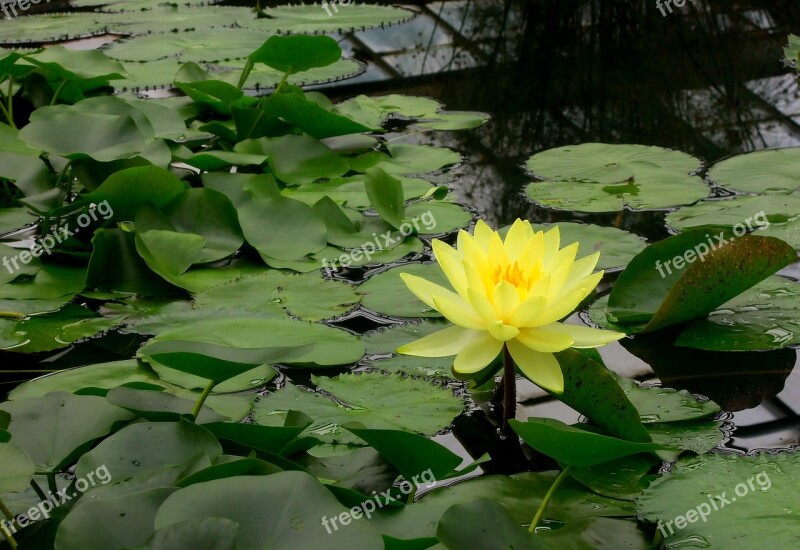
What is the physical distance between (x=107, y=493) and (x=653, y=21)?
2988 mm

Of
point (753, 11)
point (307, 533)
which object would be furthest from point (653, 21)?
point (307, 533)

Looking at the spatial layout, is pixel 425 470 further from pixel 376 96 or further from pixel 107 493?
pixel 376 96

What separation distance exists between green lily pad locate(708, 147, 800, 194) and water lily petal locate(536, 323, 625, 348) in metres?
1.05

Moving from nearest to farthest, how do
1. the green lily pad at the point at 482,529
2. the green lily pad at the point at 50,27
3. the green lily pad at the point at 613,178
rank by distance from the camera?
the green lily pad at the point at 482,529 → the green lily pad at the point at 613,178 → the green lily pad at the point at 50,27

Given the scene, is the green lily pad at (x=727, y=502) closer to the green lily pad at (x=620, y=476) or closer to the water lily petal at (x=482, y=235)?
the green lily pad at (x=620, y=476)

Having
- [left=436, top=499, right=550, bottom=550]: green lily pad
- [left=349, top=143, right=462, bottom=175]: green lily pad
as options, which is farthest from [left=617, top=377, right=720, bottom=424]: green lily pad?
[left=349, top=143, right=462, bottom=175]: green lily pad

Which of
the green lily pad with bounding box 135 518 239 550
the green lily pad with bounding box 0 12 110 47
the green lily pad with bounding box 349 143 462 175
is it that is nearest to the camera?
the green lily pad with bounding box 135 518 239 550

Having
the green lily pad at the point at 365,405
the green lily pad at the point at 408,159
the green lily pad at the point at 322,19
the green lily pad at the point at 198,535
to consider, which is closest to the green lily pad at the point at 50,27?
the green lily pad at the point at 322,19

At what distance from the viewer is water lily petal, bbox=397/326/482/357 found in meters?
1.12

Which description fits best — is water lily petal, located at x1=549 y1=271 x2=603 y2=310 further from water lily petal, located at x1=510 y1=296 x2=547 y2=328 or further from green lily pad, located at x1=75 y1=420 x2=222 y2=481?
green lily pad, located at x1=75 y1=420 x2=222 y2=481

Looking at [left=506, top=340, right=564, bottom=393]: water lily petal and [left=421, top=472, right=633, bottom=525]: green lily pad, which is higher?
[left=506, top=340, right=564, bottom=393]: water lily petal

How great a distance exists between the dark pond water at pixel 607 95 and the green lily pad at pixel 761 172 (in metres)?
0.10

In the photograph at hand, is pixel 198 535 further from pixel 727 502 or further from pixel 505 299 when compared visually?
pixel 727 502

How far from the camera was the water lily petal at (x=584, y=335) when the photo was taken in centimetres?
110
